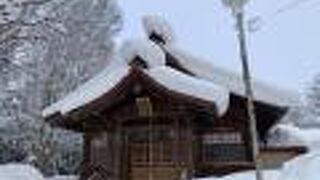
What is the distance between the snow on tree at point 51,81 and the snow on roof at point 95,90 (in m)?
9.73

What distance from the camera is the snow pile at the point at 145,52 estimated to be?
2178cm

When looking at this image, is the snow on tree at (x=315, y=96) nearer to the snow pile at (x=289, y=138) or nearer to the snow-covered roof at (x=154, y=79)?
the snow pile at (x=289, y=138)

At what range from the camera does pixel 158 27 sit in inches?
962

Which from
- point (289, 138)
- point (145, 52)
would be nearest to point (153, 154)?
point (145, 52)

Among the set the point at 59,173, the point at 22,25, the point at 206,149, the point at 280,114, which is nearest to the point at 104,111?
the point at 206,149

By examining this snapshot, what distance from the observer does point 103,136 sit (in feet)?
74.2

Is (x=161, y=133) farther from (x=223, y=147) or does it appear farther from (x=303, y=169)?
(x=303, y=169)

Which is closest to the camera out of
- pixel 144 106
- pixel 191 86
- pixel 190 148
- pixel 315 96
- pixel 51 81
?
pixel 191 86

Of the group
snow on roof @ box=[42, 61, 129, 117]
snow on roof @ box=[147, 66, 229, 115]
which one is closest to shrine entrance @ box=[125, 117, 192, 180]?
snow on roof @ box=[147, 66, 229, 115]

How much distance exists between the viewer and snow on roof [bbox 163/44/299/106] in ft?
76.6

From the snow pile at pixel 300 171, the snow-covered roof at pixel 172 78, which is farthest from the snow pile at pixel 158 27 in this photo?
the snow pile at pixel 300 171

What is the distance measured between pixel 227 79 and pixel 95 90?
13.3 feet

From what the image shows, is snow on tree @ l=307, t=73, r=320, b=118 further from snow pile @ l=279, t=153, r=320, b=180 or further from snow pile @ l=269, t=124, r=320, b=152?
snow pile @ l=279, t=153, r=320, b=180

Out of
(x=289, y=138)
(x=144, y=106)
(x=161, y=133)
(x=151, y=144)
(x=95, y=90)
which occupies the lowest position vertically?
(x=151, y=144)
